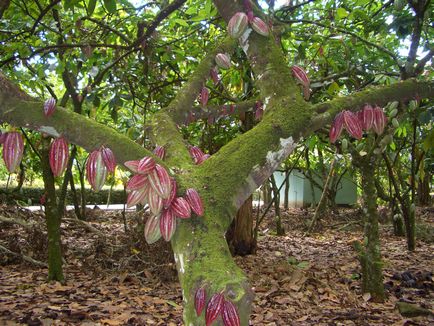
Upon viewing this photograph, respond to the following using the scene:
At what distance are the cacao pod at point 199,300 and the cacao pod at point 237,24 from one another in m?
0.92

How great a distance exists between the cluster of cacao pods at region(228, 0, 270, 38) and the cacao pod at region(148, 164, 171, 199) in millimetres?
685

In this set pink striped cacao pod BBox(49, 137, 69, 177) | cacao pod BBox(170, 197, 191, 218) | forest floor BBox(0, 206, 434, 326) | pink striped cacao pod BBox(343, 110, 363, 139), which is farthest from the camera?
forest floor BBox(0, 206, 434, 326)

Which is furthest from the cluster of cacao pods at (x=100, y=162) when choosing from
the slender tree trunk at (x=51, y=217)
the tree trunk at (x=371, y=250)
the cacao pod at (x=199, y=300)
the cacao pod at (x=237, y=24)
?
the tree trunk at (x=371, y=250)

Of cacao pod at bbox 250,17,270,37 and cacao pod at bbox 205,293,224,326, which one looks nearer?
cacao pod at bbox 205,293,224,326

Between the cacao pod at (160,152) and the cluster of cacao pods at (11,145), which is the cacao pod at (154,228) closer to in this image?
the cacao pod at (160,152)

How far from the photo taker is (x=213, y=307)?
0.97 metres

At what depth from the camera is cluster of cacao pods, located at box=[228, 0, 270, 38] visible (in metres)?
1.56

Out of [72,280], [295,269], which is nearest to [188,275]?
[72,280]

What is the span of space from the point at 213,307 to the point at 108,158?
468 mm

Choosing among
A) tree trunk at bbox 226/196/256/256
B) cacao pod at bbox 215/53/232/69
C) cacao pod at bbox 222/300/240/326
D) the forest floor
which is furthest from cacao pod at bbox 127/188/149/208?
tree trunk at bbox 226/196/256/256

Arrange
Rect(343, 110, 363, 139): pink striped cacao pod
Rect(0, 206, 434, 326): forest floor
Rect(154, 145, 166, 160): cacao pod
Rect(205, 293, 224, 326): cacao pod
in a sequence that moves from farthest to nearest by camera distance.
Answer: Rect(0, 206, 434, 326): forest floor < Rect(343, 110, 363, 139): pink striped cacao pod < Rect(154, 145, 166, 160): cacao pod < Rect(205, 293, 224, 326): cacao pod

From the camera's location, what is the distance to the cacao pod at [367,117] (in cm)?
154

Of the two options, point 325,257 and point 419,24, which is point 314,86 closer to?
point 419,24

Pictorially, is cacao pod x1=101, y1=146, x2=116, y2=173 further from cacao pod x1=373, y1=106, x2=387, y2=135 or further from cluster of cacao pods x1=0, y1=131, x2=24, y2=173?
cacao pod x1=373, y1=106, x2=387, y2=135
